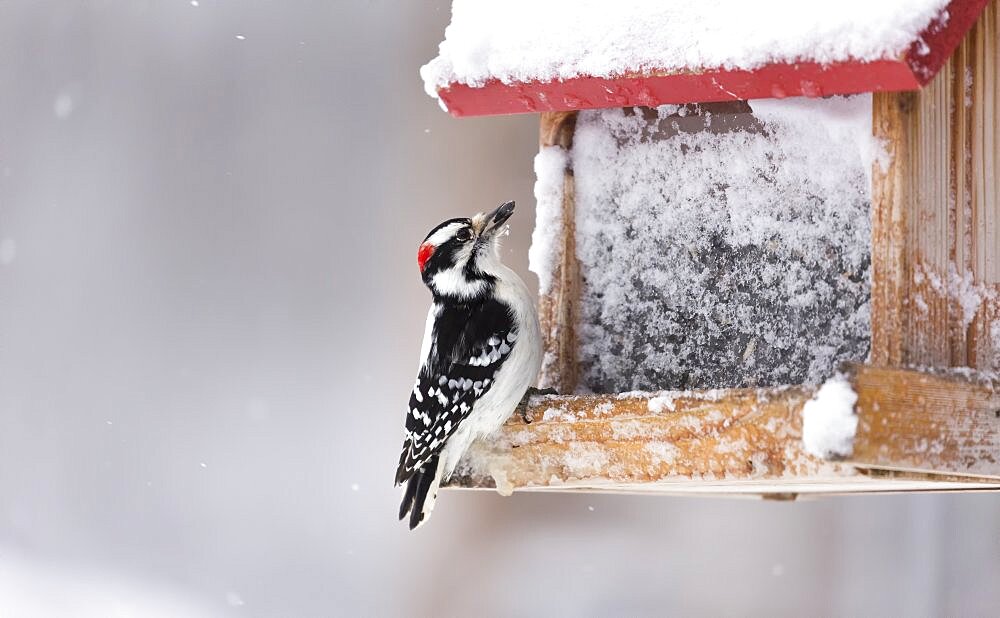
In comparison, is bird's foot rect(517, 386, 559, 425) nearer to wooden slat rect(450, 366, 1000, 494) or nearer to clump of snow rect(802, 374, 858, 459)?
wooden slat rect(450, 366, 1000, 494)

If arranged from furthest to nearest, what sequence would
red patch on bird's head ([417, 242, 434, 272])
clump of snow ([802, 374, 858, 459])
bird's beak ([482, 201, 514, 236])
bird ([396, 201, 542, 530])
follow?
red patch on bird's head ([417, 242, 434, 272]) → bird's beak ([482, 201, 514, 236]) → bird ([396, 201, 542, 530]) → clump of snow ([802, 374, 858, 459])

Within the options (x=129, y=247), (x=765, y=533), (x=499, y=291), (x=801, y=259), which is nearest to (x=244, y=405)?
(x=129, y=247)

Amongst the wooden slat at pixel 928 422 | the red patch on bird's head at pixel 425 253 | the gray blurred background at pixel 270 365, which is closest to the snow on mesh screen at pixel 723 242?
the wooden slat at pixel 928 422

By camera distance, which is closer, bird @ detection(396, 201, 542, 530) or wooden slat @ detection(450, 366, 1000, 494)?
wooden slat @ detection(450, 366, 1000, 494)

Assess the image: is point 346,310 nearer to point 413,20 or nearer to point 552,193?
point 413,20

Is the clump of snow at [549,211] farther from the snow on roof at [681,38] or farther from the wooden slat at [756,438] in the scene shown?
the wooden slat at [756,438]

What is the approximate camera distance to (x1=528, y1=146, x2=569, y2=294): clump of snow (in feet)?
12.6

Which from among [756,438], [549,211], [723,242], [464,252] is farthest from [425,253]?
[756,438]

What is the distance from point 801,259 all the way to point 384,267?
681 cm

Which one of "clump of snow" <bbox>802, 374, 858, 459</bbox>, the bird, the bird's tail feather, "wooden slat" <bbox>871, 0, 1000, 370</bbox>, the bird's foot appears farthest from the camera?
the bird's tail feather

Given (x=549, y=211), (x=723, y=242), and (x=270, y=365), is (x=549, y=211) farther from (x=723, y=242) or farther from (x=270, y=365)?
(x=270, y=365)

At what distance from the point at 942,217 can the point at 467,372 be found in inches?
55.9

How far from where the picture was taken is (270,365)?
10.6 m

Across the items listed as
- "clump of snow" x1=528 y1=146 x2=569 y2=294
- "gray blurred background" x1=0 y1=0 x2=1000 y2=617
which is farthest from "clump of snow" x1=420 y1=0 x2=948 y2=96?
"gray blurred background" x1=0 y1=0 x2=1000 y2=617
